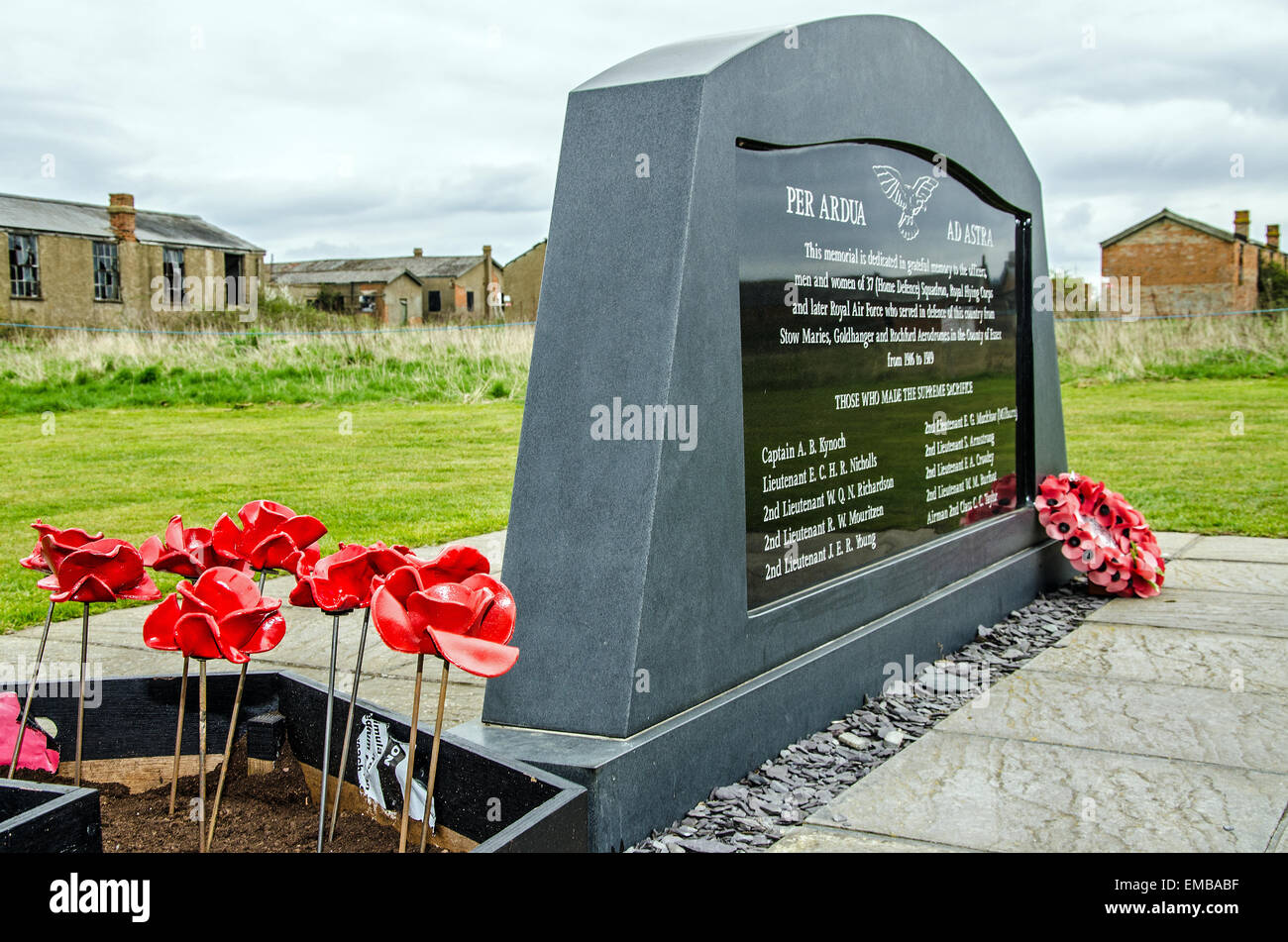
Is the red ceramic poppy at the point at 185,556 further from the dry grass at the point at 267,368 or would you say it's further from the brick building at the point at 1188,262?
the brick building at the point at 1188,262

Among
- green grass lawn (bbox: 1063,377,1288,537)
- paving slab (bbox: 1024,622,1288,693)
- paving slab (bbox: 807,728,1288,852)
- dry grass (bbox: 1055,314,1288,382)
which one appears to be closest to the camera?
paving slab (bbox: 807,728,1288,852)

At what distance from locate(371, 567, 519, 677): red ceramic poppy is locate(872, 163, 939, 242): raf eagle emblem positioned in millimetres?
3089

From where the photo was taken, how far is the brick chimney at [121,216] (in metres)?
44.2

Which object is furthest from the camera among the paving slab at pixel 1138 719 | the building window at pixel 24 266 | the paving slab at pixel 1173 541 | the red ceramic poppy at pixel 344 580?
the building window at pixel 24 266

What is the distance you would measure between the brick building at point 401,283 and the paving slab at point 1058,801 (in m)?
65.6

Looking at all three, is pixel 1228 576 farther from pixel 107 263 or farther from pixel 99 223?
pixel 99 223

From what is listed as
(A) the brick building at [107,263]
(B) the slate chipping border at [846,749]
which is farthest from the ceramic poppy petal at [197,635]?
(A) the brick building at [107,263]

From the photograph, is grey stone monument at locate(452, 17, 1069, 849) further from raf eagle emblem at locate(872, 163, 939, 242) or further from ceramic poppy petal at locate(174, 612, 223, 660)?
ceramic poppy petal at locate(174, 612, 223, 660)

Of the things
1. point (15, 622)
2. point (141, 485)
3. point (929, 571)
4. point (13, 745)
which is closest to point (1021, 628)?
point (929, 571)

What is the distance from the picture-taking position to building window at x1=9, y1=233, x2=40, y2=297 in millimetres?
41219

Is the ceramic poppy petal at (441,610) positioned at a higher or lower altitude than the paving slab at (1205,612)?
higher

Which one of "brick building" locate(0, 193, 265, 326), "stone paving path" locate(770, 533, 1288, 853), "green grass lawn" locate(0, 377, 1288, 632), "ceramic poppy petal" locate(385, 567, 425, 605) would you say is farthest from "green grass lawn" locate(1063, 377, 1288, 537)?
"brick building" locate(0, 193, 265, 326)

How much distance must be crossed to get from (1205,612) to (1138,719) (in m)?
1.93
